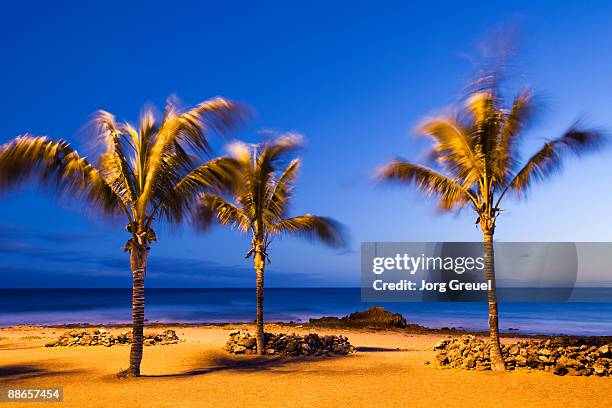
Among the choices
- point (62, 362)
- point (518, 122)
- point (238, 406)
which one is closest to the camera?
point (238, 406)

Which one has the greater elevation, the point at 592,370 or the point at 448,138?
the point at 448,138

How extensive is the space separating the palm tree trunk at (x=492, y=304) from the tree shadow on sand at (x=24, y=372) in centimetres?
1043

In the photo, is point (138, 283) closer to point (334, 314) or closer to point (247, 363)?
point (247, 363)

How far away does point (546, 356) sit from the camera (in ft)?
44.6

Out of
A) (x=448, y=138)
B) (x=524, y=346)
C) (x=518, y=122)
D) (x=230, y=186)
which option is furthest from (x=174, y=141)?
(x=524, y=346)

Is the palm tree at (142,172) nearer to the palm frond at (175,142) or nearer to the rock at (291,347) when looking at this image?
the palm frond at (175,142)

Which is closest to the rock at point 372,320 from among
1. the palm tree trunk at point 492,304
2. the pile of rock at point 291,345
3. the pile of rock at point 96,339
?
the pile of rock at point 291,345

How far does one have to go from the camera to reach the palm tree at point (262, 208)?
51.8 feet

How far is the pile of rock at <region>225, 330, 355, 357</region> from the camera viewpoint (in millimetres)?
16516

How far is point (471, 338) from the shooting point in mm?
15414

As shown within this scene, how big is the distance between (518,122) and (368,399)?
740 cm

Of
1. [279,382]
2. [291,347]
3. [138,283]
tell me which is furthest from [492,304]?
[138,283]

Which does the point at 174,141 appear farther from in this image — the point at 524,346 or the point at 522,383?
the point at 524,346

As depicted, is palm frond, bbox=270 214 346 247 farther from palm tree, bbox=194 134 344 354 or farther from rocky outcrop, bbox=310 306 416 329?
rocky outcrop, bbox=310 306 416 329
